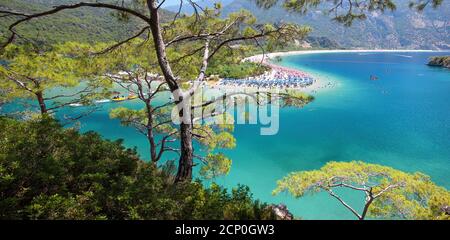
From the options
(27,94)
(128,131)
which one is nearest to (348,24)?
(27,94)

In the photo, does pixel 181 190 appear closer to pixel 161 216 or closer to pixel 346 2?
pixel 161 216

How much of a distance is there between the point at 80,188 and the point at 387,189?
8.06 m

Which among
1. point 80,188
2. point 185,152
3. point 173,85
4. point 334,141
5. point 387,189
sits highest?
point 173,85

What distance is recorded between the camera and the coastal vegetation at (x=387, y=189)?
24.5ft

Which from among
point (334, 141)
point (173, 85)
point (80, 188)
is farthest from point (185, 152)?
point (334, 141)

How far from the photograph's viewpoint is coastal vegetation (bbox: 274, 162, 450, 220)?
746 cm

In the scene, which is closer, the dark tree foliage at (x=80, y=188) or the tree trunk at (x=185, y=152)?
the dark tree foliage at (x=80, y=188)

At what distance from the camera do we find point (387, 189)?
26.8 feet

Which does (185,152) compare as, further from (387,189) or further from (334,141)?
(334,141)

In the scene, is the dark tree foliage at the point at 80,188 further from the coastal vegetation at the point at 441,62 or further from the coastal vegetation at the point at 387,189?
the coastal vegetation at the point at 441,62

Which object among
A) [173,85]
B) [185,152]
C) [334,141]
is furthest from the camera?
[334,141]

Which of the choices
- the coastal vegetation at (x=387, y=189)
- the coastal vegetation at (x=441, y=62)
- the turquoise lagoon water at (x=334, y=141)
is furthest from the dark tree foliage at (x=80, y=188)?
the coastal vegetation at (x=441, y=62)

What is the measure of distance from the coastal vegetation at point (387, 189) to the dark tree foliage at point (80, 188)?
4.89 metres

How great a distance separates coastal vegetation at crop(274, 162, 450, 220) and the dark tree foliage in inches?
192
